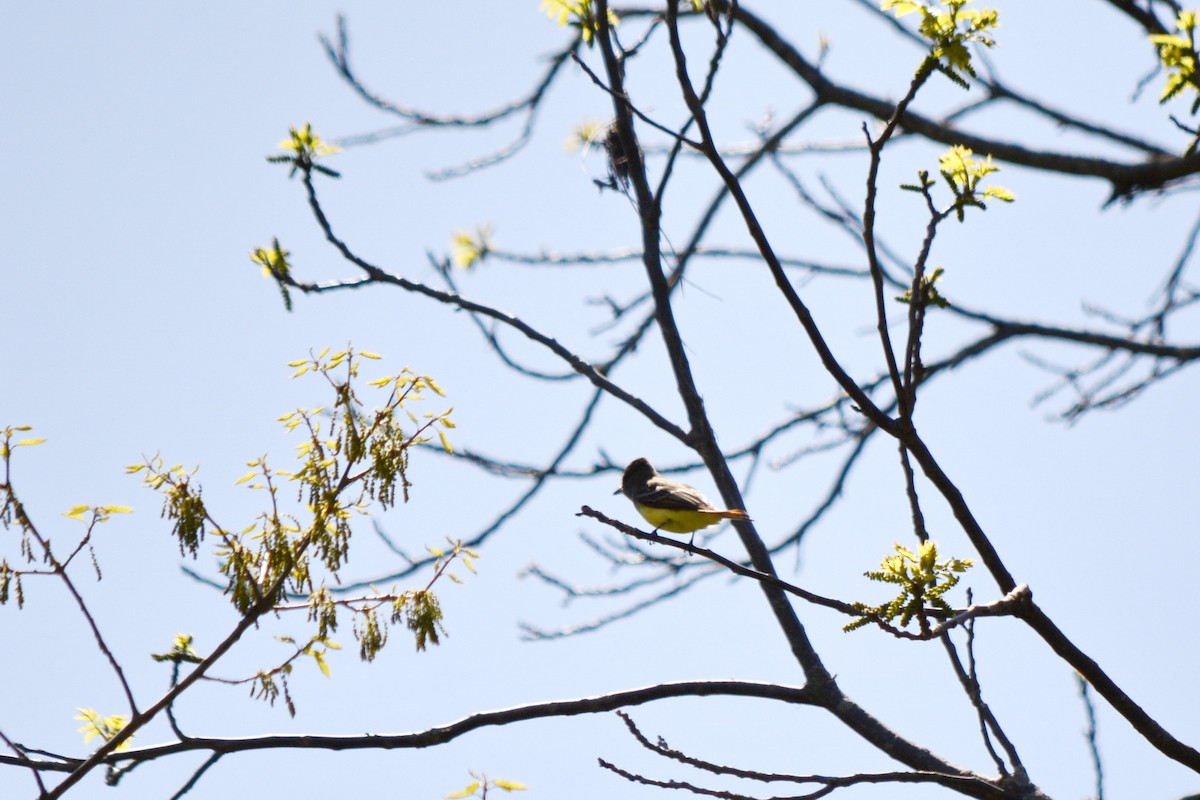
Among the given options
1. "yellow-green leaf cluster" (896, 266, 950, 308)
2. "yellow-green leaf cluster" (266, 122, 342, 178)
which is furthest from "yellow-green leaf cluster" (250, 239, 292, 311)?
"yellow-green leaf cluster" (896, 266, 950, 308)

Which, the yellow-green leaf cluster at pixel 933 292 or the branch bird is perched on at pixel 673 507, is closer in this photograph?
the yellow-green leaf cluster at pixel 933 292

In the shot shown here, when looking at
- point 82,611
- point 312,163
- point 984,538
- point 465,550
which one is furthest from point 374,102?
point 984,538

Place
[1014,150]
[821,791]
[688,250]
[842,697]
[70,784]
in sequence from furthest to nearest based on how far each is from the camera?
[1014,150] → [688,250] → [842,697] → [70,784] → [821,791]

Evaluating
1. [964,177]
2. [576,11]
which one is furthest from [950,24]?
[576,11]

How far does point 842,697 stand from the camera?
136 inches

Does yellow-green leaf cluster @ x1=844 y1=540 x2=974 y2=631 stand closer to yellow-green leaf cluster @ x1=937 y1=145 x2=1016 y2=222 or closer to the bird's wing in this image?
yellow-green leaf cluster @ x1=937 y1=145 x2=1016 y2=222

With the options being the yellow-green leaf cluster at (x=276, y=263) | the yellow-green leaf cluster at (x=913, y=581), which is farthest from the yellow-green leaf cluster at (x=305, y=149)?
the yellow-green leaf cluster at (x=913, y=581)

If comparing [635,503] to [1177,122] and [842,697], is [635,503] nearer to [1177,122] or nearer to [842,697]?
[842,697]

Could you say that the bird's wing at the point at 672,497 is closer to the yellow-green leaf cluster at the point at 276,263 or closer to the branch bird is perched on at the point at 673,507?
the branch bird is perched on at the point at 673,507

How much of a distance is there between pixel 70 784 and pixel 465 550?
1.27 meters

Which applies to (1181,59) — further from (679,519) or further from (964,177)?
(679,519)

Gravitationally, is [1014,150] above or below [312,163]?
above

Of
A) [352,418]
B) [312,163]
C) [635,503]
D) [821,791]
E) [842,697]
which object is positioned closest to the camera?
[821,791]

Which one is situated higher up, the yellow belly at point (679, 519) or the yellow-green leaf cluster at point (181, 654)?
the yellow belly at point (679, 519)
